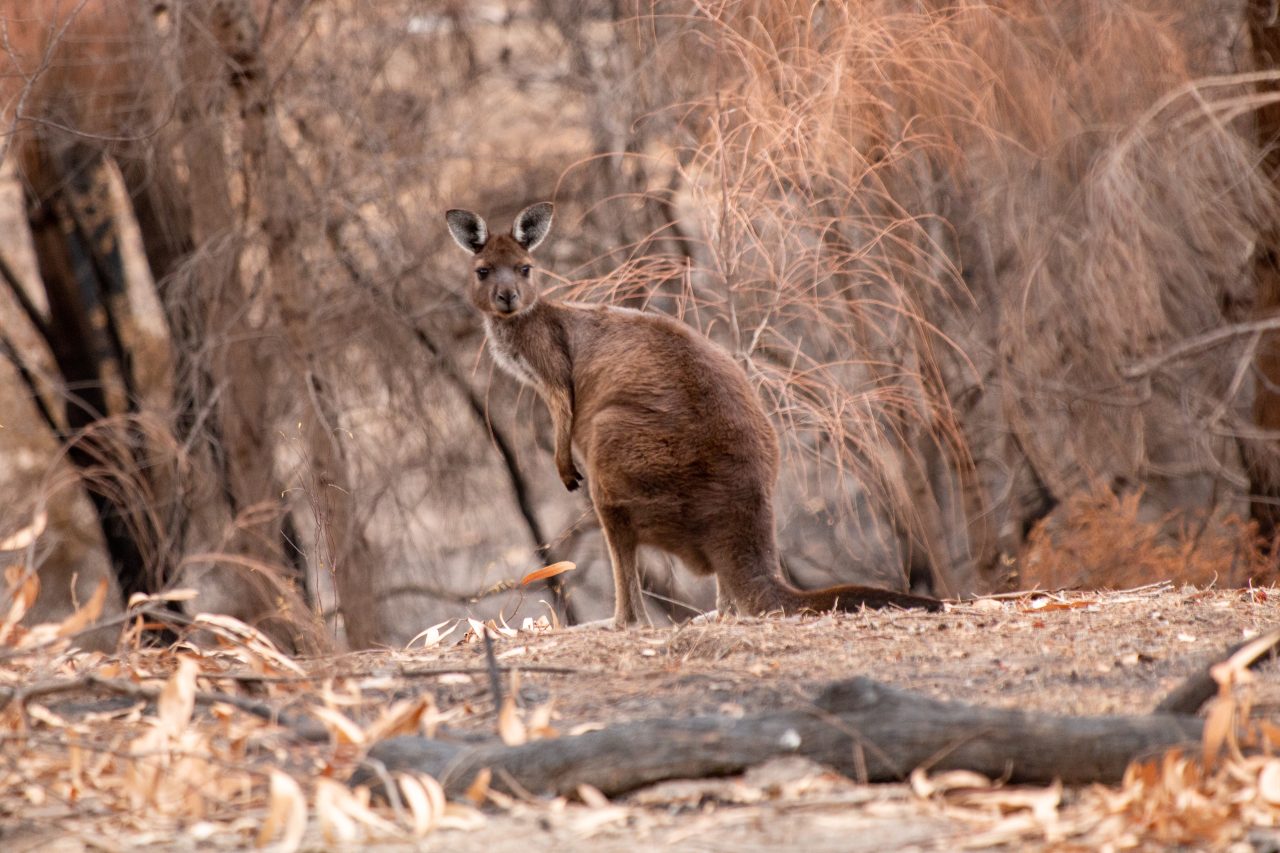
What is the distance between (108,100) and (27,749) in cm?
742

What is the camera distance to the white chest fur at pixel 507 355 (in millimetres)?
5914

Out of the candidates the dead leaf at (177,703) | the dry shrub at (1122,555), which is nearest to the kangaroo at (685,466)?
the dead leaf at (177,703)

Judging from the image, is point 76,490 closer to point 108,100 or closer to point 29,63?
point 108,100

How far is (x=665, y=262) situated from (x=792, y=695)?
3673mm

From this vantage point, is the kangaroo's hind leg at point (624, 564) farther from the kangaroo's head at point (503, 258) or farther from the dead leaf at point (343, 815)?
the dead leaf at point (343, 815)

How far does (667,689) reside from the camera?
3863mm

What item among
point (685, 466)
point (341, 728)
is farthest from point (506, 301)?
point (341, 728)

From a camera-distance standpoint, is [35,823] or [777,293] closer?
[35,823]

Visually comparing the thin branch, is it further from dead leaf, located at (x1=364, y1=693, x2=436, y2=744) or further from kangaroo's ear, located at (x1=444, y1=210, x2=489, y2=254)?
dead leaf, located at (x1=364, y1=693, x2=436, y2=744)

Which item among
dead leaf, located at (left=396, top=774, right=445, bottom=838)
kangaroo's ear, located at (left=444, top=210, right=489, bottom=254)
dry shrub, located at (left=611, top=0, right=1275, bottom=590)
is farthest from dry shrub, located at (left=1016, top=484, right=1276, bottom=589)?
dead leaf, located at (left=396, top=774, right=445, bottom=838)

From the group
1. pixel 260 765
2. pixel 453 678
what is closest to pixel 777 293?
pixel 453 678

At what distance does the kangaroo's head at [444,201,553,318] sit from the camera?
19.3ft

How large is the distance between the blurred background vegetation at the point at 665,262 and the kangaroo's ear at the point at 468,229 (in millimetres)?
502

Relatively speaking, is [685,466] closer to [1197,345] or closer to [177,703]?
[177,703]
